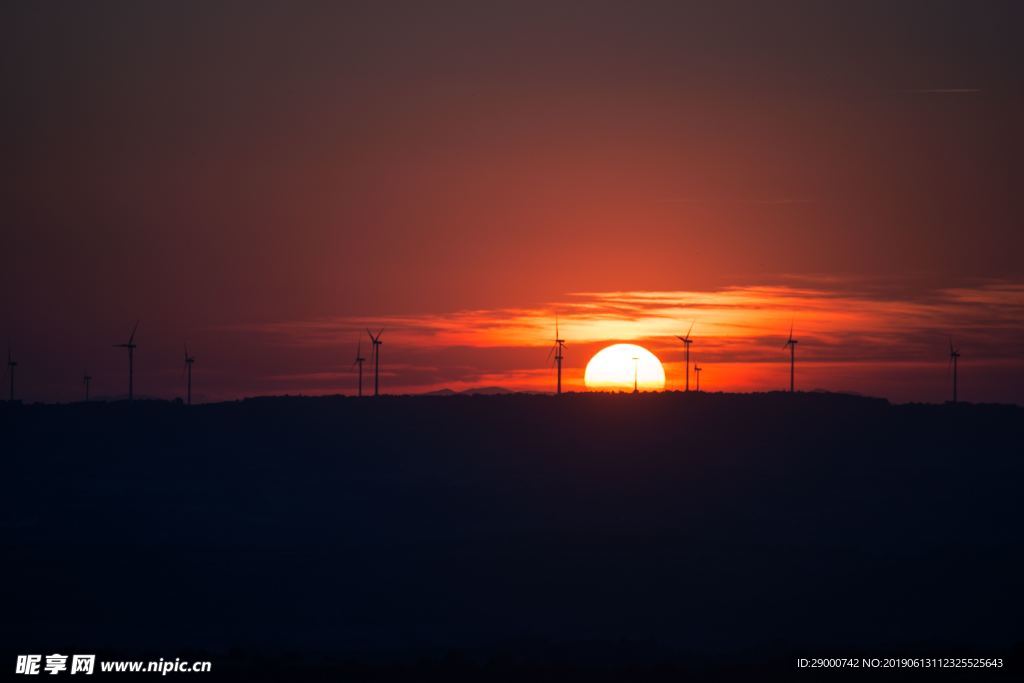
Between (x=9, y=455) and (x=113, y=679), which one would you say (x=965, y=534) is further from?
(x=9, y=455)

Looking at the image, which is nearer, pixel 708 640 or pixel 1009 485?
pixel 708 640

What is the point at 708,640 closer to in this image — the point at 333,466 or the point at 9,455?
the point at 333,466

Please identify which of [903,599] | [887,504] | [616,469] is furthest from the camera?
[616,469]

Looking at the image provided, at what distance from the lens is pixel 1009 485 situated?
119375 mm

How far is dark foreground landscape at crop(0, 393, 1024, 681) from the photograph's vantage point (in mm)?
79688

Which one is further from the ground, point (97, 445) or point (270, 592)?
point (97, 445)

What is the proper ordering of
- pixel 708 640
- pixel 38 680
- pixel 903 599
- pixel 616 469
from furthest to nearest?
pixel 616 469 → pixel 903 599 → pixel 708 640 → pixel 38 680

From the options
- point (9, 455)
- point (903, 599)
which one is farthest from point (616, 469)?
point (9, 455)

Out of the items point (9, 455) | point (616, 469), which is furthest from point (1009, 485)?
point (9, 455)

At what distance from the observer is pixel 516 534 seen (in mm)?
105625

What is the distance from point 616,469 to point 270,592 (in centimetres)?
4416

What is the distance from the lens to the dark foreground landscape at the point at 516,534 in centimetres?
7969

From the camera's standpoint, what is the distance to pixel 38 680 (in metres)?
52.5

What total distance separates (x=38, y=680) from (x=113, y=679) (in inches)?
105
